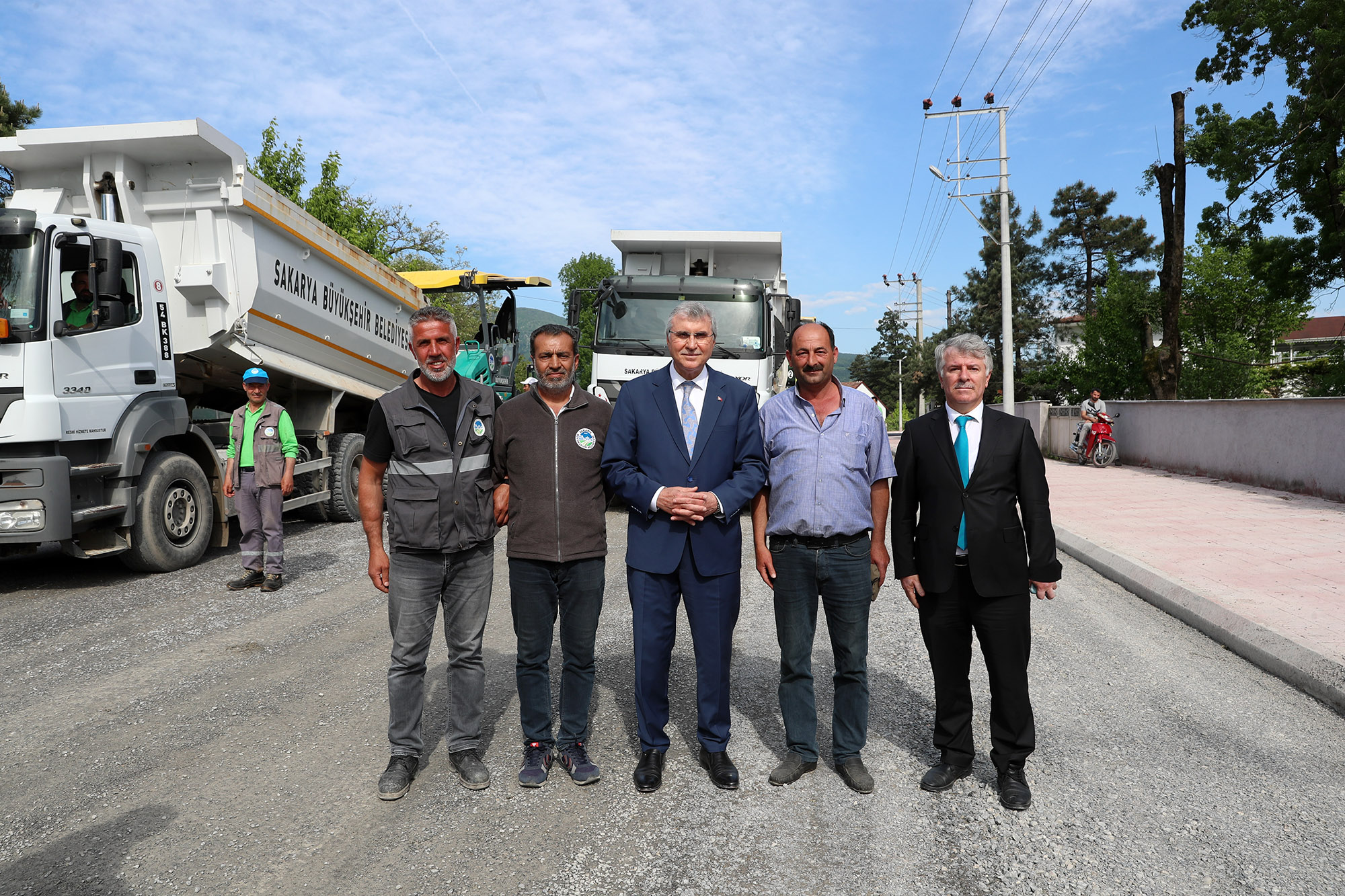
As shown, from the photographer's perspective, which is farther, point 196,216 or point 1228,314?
point 1228,314

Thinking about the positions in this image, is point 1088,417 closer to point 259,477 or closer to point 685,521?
point 259,477

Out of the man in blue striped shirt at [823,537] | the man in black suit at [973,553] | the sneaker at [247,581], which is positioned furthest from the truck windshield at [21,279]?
the man in black suit at [973,553]

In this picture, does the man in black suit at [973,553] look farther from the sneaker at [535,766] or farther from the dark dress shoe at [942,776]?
the sneaker at [535,766]

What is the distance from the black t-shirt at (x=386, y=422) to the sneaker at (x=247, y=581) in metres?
4.53

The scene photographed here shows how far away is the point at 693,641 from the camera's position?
3754mm

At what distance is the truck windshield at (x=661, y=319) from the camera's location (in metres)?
11.7

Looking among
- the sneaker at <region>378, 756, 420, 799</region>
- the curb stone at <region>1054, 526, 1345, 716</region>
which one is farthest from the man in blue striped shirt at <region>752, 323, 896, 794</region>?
the curb stone at <region>1054, 526, 1345, 716</region>

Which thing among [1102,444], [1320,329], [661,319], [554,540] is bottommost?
[1102,444]

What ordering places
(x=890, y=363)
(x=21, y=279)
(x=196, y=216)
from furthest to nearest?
1. (x=890, y=363)
2. (x=196, y=216)
3. (x=21, y=279)

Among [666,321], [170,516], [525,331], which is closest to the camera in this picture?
[170,516]

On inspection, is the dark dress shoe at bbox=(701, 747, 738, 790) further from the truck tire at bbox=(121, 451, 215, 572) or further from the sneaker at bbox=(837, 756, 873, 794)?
the truck tire at bbox=(121, 451, 215, 572)

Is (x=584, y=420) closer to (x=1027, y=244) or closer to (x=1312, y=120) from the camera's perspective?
(x=1312, y=120)

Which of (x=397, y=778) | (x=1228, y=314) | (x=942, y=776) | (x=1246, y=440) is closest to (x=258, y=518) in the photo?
(x=397, y=778)

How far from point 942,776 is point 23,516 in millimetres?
6884
